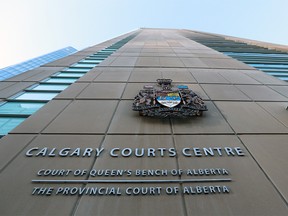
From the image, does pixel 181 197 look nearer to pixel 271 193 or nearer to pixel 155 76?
pixel 271 193

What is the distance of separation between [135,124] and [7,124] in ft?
15.1

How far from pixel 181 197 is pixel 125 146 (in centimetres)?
209

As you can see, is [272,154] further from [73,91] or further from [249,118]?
[73,91]

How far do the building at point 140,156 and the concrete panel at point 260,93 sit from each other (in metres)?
0.05

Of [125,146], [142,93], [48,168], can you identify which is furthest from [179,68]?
[48,168]

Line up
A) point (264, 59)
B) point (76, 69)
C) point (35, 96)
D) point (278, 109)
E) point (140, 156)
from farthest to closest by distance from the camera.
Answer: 1. point (264, 59)
2. point (76, 69)
3. point (35, 96)
4. point (278, 109)
5. point (140, 156)

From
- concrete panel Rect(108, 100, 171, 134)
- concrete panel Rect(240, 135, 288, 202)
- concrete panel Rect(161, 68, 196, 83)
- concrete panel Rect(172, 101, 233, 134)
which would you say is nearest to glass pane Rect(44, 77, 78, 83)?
concrete panel Rect(161, 68, 196, 83)

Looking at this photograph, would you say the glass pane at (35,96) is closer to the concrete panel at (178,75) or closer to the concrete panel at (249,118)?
the concrete panel at (178,75)

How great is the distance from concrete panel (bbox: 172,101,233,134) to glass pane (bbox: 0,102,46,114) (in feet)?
19.0

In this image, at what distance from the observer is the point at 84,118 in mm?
6832

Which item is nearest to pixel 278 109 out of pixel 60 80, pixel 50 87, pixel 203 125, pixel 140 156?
pixel 203 125

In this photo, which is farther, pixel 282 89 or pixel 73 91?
pixel 282 89

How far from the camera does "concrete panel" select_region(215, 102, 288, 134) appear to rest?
629 cm

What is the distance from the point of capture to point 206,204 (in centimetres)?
389
